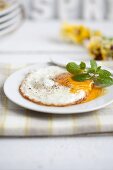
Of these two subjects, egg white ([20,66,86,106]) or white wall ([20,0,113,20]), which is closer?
egg white ([20,66,86,106])

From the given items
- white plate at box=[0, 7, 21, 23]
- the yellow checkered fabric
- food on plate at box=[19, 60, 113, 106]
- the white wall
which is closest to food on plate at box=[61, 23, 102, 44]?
white plate at box=[0, 7, 21, 23]

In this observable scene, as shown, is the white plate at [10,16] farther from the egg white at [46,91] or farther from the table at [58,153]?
the table at [58,153]

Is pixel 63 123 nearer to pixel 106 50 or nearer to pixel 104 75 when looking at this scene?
pixel 104 75

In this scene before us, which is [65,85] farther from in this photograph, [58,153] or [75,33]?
[75,33]

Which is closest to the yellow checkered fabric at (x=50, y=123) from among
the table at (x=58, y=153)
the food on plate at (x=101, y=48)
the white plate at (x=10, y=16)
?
the table at (x=58, y=153)

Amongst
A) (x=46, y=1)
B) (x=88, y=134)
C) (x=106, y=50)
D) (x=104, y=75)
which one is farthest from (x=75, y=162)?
(x=46, y=1)

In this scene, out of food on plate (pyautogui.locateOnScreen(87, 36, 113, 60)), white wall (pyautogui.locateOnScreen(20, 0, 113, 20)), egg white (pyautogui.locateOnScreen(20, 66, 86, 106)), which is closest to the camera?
egg white (pyautogui.locateOnScreen(20, 66, 86, 106))

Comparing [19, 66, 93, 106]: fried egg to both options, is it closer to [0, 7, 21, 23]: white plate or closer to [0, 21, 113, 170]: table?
[0, 21, 113, 170]: table
